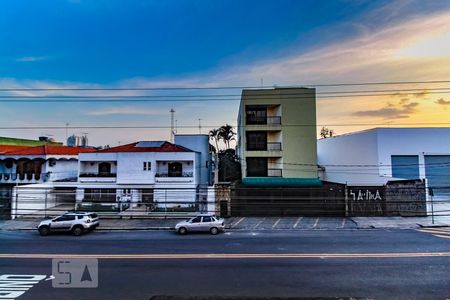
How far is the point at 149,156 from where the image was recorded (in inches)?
1232

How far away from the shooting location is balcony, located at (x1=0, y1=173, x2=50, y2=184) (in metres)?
34.3

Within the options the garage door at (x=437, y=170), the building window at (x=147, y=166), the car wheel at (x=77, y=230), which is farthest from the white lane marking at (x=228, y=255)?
the garage door at (x=437, y=170)

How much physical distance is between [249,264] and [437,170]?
102ft

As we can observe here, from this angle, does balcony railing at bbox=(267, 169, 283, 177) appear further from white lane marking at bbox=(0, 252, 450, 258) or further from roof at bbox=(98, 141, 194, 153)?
white lane marking at bbox=(0, 252, 450, 258)

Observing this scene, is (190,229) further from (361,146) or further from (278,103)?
(361,146)

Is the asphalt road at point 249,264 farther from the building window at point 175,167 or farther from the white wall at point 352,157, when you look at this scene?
the white wall at point 352,157

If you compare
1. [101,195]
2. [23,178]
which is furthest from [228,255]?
[23,178]

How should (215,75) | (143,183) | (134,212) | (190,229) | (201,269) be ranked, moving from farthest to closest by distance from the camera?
(143,183) < (134,212) < (215,75) < (190,229) < (201,269)

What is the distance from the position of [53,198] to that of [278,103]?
2534 cm

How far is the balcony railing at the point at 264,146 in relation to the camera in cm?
3428

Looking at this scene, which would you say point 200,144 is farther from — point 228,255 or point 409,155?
point 228,255

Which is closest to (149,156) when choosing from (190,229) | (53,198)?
(53,198)

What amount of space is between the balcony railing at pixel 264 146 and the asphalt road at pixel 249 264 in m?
16.3

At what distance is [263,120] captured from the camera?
116 ft
